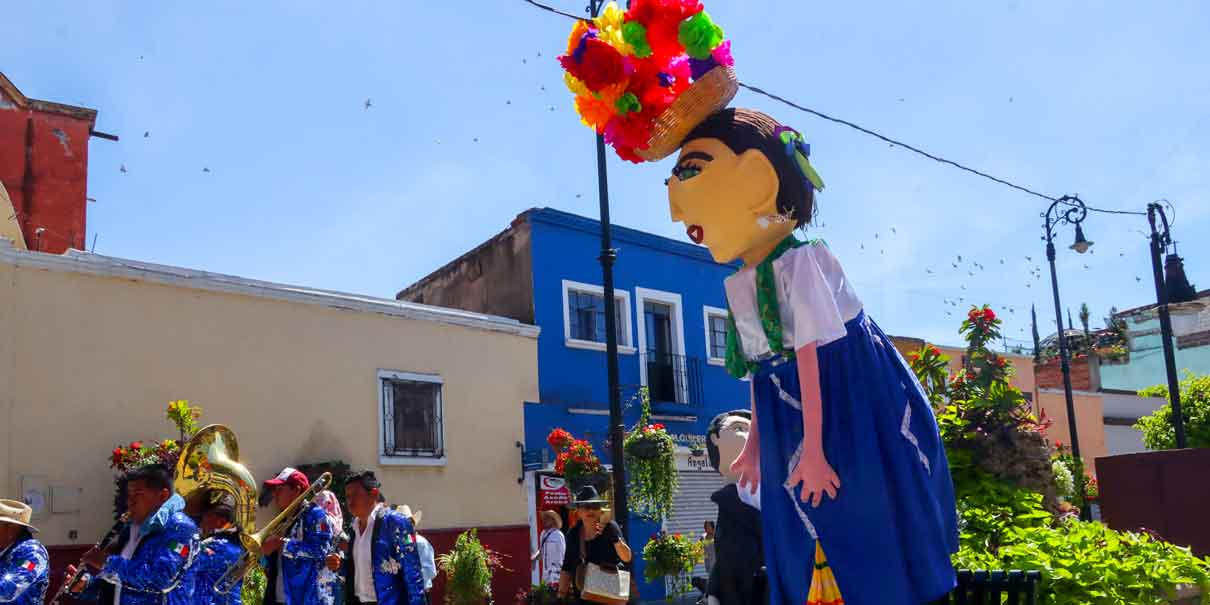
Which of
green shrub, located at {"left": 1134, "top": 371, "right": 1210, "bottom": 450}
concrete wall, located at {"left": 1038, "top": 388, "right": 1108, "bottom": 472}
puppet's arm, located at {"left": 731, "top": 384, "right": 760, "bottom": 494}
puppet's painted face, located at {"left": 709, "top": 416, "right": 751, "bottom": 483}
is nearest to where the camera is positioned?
puppet's arm, located at {"left": 731, "top": 384, "right": 760, "bottom": 494}

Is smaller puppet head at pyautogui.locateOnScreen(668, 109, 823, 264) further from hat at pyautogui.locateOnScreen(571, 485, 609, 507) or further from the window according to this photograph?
the window

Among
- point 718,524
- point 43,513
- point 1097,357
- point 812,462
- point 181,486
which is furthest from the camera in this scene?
point 1097,357

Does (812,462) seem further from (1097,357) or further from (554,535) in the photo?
(1097,357)

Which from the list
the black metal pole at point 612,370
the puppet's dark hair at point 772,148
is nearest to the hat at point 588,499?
the black metal pole at point 612,370

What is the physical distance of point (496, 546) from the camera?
602 inches

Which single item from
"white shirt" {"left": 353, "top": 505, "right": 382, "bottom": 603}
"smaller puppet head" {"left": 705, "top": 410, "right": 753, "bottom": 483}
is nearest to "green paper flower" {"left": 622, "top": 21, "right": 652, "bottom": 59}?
"smaller puppet head" {"left": 705, "top": 410, "right": 753, "bottom": 483}

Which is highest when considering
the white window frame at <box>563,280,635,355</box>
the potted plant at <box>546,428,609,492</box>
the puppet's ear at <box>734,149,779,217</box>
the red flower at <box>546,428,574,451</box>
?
the white window frame at <box>563,280,635,355</box>

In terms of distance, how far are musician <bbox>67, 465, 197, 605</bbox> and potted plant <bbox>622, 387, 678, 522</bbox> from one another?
10537 millimetres

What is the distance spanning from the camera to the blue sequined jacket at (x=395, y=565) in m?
7.04

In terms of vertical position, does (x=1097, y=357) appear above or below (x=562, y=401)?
above

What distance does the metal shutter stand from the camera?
18484mm

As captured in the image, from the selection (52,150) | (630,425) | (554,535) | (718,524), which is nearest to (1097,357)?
(630,425)

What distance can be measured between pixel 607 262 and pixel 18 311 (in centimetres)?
643

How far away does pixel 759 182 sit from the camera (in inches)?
143
